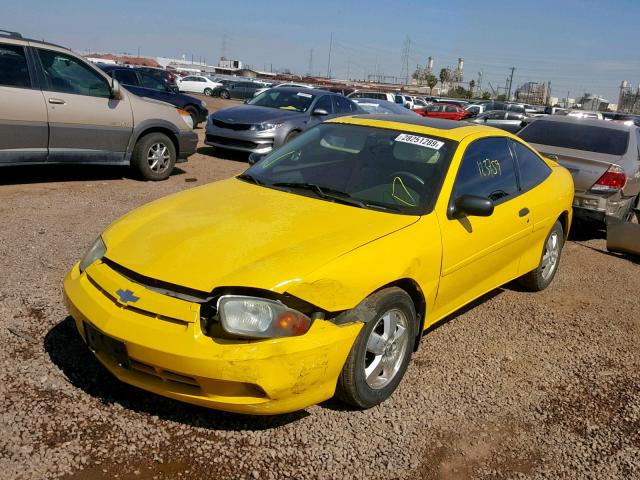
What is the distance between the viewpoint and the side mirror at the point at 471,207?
356cm

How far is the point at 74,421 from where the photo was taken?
2842mm

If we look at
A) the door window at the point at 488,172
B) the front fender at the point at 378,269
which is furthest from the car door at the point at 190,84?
the front fender at the point at 378,269

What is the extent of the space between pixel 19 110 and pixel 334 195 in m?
5.04

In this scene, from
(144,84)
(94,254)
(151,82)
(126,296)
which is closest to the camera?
(126,296)

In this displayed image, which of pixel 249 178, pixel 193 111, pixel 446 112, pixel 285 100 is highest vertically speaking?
pixel 285 100

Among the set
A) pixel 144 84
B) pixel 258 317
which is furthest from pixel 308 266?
pixel 144 84

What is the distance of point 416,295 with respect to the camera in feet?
11.0

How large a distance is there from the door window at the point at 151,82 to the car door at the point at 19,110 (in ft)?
24.6

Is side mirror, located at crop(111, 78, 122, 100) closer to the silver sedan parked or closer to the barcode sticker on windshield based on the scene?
the barcode sticker on windshield

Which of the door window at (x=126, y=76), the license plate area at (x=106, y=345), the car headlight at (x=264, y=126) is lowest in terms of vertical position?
the license plate area at (x=106, y=345)

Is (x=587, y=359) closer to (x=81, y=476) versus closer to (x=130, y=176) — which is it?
(x=81, y=476)

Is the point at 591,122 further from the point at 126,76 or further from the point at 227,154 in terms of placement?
the point at 126,76

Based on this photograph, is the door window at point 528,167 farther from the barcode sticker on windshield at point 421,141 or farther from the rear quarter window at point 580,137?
the rear quarter window at point 580,137

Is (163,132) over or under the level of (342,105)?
under
